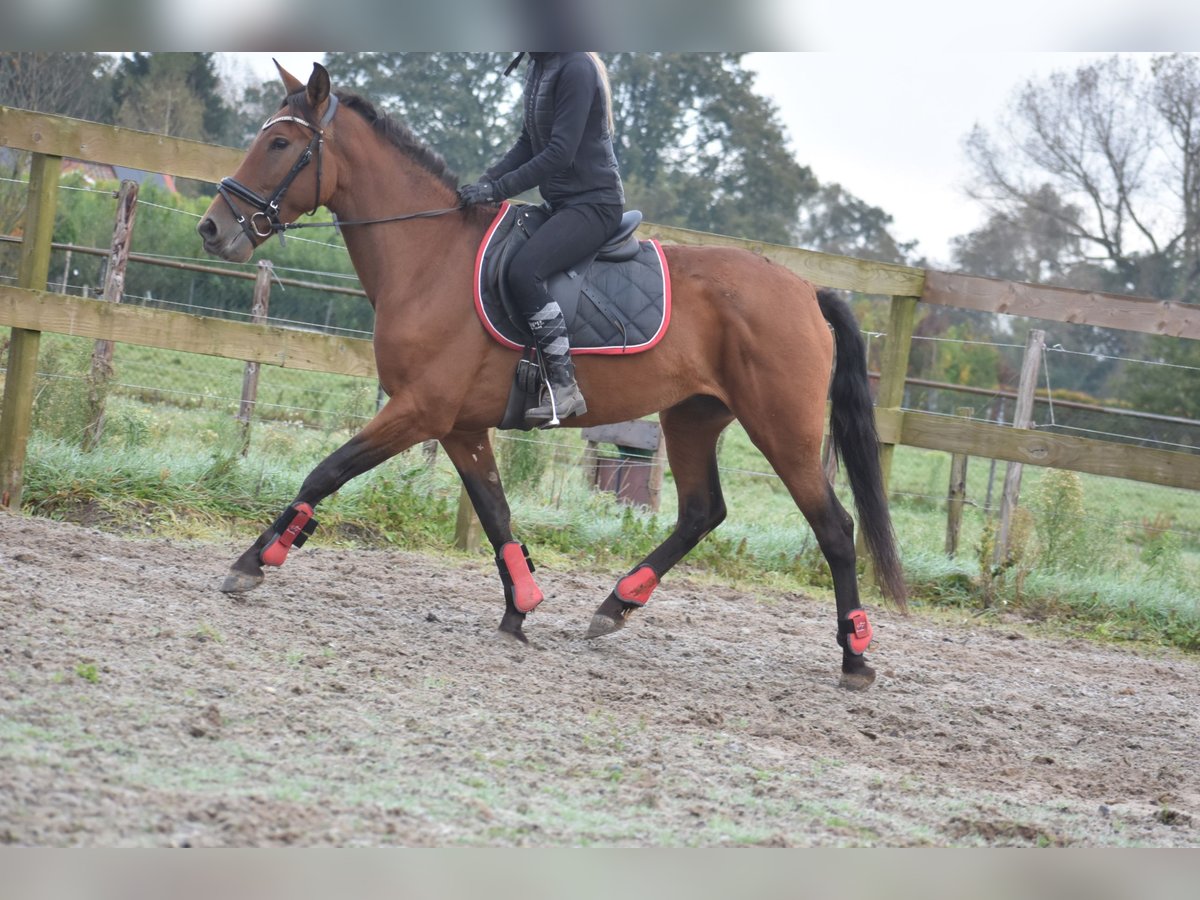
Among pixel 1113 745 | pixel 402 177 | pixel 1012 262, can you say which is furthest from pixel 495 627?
pixel 1012 262

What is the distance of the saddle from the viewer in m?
5.02

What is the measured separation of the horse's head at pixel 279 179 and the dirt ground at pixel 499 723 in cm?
155

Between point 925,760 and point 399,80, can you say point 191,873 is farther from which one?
point 399,80

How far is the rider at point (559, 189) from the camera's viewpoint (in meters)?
4.80

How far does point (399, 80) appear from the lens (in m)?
33.1

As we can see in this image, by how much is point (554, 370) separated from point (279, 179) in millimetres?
1467

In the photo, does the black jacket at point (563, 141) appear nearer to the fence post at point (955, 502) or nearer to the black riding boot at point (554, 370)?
the black riding boot at point (554, 370)

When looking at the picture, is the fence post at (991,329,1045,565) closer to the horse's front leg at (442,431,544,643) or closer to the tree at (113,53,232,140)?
the horse's front leg at (442,431,544,643)

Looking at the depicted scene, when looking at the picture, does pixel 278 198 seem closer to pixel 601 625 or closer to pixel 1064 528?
pixel 601 625

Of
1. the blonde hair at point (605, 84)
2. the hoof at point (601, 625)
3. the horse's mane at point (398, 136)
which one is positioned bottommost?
the hoof at point (601, 625)

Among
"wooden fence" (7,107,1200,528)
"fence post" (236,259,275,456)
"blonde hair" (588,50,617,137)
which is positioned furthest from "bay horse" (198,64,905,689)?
"fence post" (236,259,275,456)

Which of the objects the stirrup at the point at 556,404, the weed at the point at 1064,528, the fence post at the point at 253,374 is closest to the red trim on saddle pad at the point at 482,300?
the stirrup at the point at 556,404

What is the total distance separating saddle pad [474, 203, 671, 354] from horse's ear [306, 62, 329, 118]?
0.91 meters
